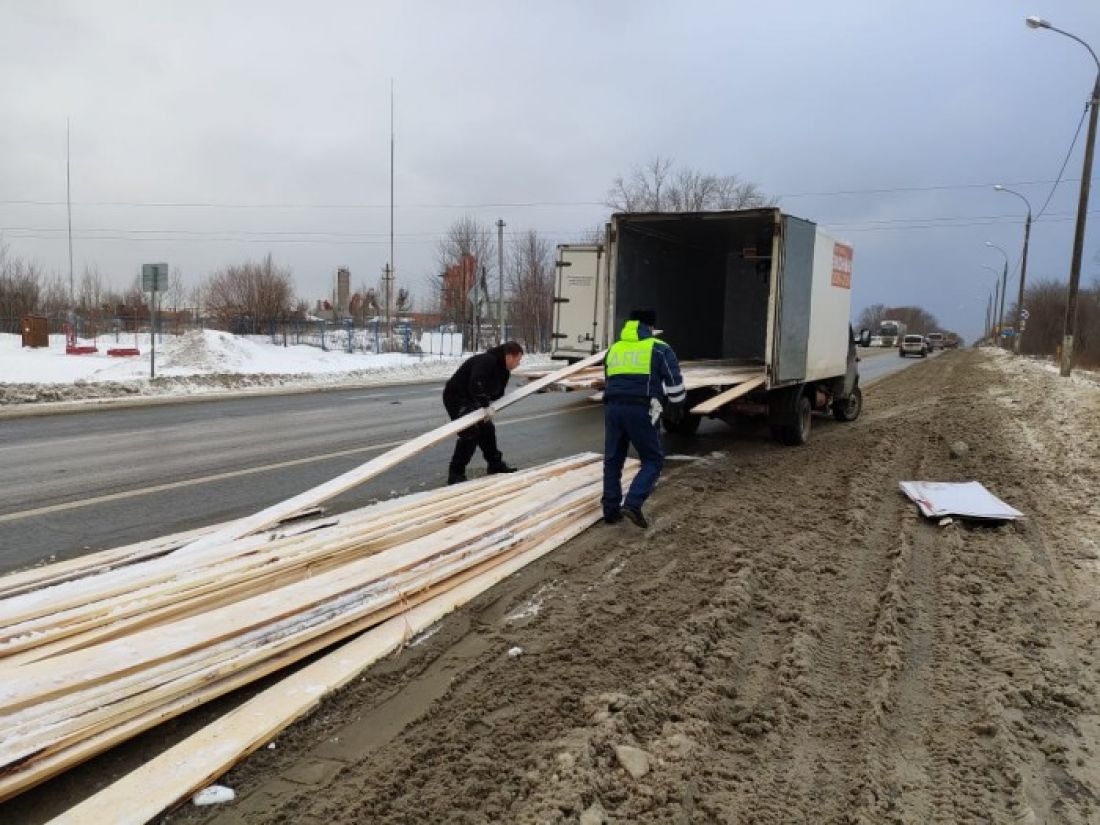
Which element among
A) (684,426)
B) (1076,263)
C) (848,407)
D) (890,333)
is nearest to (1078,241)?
(1076,263)

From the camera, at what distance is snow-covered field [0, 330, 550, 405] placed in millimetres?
18531

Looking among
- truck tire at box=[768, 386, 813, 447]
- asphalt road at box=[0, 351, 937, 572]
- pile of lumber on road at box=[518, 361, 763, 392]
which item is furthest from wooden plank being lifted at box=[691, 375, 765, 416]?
asphalt road at box=[0, 351, 937, 572]

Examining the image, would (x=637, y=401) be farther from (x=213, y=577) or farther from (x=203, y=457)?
(x=203, y=457)

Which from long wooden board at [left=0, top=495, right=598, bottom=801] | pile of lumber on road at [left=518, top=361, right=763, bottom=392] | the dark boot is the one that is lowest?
long wooden board at [left=0, top=495, right=598, bottom=801]

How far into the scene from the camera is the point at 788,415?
10891 millimetres

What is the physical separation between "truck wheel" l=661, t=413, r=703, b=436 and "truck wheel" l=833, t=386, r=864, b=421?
3479 millimetres

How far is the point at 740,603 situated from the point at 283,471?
234 inches

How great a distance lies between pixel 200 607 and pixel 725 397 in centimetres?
645

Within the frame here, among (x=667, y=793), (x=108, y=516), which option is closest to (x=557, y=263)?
(x=108, y=516)

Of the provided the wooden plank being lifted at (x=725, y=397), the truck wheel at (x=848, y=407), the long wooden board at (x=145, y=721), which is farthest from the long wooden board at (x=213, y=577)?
the truck wheel at (x=848, y=407)

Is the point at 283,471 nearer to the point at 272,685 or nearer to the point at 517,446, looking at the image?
the point at 517,446

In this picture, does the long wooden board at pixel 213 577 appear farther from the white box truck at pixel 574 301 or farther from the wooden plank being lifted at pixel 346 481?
the white box truck at pixel 574 301

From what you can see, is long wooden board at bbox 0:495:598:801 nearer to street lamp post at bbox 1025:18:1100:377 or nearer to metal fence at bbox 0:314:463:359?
street lamp post at bbox 1025:18:1100:377

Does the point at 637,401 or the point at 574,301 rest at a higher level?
the point at 574,301
